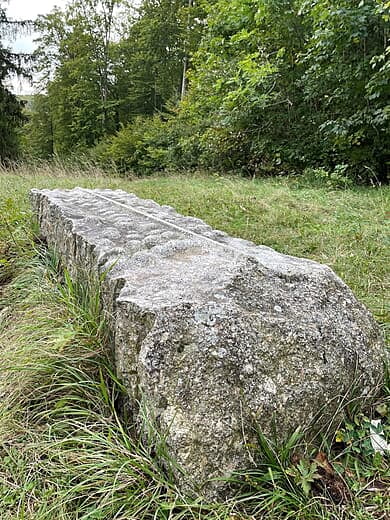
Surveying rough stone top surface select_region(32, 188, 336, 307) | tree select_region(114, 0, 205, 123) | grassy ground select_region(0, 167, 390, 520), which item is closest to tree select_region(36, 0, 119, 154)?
tree select_region(114, 0, 205, 123)

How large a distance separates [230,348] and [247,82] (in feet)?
26.8

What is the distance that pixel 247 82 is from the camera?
8.45 m

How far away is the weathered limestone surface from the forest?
186 inches

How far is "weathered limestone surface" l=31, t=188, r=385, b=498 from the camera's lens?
44.5 inches

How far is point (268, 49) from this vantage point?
29.1ft

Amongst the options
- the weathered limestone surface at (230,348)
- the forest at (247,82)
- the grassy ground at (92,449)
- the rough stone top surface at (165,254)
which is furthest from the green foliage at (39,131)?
the weathered limestone surface at (230,348)

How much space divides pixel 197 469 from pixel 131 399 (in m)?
0.38

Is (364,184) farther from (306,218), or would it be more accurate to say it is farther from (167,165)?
(167,165)

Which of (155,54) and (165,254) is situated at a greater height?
(155,54)

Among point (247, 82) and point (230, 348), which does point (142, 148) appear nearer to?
point (247, 82)

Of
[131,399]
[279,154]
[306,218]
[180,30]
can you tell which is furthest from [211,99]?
[131,399]

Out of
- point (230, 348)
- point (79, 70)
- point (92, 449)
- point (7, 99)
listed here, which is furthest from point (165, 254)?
point (79, 70)

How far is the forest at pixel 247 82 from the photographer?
6648 mm

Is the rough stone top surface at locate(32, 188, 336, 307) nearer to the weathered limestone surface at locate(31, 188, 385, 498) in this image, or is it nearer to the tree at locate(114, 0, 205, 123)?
the weathered limestone surface at locate(31, 188, 385, 498)
